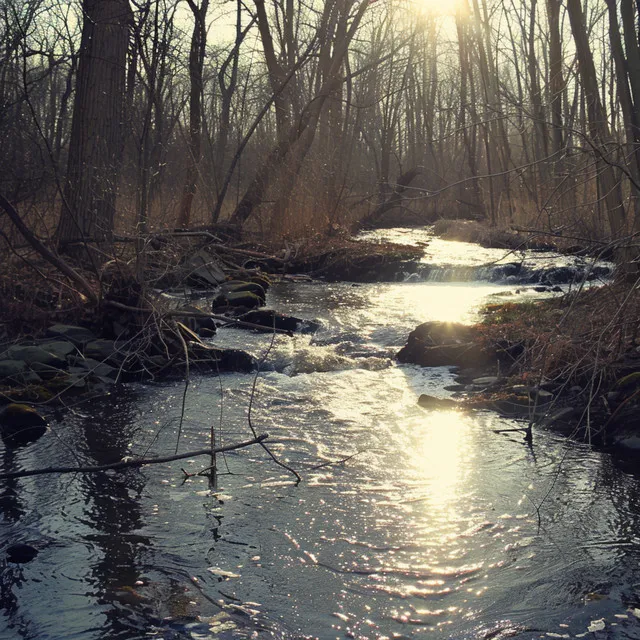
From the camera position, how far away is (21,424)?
20.9 ft

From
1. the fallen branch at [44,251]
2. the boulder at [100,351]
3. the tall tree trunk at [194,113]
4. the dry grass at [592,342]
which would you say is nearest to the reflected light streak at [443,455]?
the dry grass at [592,342]

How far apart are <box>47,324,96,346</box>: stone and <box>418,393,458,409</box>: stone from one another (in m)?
3.77

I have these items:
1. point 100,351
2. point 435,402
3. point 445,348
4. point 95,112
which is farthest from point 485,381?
point 95,112

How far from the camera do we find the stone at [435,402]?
23.7 ft

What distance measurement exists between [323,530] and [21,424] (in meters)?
2.98

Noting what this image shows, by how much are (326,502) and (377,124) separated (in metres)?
39.7

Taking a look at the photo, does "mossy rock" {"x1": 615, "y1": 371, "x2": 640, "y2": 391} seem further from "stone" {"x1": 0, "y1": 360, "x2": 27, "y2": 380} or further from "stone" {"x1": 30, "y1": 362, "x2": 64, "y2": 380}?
"stone" {"x1": 0, "y1": 360, "x2": 27, "y2": 380}

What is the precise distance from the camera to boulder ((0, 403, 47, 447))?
6.25m

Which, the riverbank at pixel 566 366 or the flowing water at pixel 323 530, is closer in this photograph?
the flowing water at pixel 323 530

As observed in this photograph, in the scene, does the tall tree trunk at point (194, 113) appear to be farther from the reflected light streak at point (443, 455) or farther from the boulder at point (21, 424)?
the reflected light streak at point (443, 455)

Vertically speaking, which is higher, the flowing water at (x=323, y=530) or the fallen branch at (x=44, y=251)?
the fallen branch at (x=44, y=251)

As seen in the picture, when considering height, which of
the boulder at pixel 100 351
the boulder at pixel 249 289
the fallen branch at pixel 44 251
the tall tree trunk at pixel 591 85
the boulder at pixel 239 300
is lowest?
the boulder at pixel 100 351

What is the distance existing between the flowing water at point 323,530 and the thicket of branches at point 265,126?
1.90 metres

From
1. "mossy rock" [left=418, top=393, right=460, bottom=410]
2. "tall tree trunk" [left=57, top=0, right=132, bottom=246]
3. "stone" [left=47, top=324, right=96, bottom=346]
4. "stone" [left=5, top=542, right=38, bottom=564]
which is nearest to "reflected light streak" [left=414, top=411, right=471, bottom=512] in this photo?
"mossy rock" [left=418, top=393, right=460, bottom=410]
